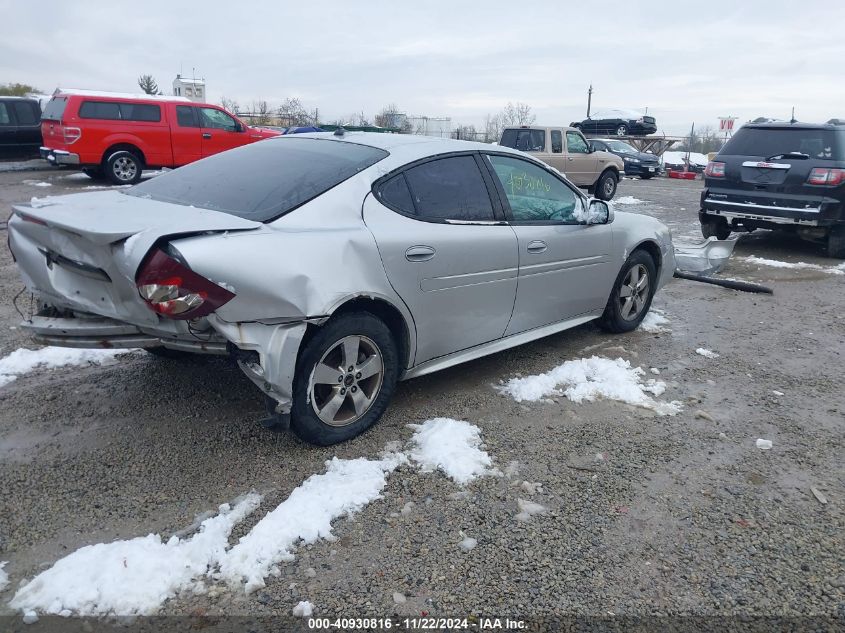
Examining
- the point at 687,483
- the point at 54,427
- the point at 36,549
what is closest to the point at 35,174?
the point at 54,427

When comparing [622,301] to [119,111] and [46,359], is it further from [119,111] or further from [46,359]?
[119,111]

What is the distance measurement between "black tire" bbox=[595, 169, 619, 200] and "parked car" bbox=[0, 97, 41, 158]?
47.6 feet

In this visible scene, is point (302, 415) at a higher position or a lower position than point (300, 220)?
lower

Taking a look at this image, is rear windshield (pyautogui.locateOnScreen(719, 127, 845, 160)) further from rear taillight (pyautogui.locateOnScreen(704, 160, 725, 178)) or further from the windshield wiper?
rear taillight (pyautogui.locateOnScreen(704, 160, 725, 178))

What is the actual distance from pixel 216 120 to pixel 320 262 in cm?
1407

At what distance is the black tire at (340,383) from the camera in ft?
10.3

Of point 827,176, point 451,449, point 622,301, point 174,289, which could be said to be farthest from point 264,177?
point 827,176

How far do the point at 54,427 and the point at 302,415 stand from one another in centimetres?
144

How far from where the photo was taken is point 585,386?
14.1ft

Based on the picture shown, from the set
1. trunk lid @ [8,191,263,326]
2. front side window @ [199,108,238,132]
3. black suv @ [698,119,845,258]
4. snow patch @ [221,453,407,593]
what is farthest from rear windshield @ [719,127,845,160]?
front side window @ [199,108,238,132]

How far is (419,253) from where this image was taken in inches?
138

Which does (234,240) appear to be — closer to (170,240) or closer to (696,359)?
(170,240)

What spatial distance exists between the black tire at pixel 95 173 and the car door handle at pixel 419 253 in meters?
13.2

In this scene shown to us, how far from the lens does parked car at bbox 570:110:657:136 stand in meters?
29.4
